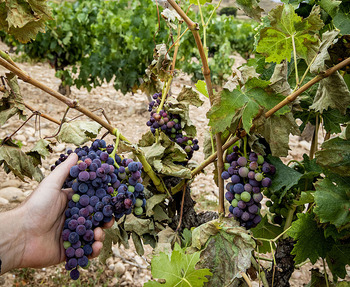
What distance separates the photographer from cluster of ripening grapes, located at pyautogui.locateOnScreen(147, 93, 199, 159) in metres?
1.59

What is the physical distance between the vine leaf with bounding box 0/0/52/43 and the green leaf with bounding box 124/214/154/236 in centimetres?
89

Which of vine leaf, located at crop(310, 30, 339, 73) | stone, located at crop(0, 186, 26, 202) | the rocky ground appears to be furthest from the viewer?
stone, located at crop(0, 186, 26, 202)

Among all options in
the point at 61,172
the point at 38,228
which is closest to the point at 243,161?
the point at 61,172

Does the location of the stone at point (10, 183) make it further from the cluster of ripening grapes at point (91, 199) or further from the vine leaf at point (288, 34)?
the vine leaf at point (288, 34)

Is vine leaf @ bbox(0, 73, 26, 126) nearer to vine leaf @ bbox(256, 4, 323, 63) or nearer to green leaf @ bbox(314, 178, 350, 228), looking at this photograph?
vine leaf @ bbox(256, 4, 323, 63)

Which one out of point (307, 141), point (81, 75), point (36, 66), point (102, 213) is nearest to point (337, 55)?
point (102, 213)

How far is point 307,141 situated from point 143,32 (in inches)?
Result: 127

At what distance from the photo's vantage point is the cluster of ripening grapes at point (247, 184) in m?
1.20

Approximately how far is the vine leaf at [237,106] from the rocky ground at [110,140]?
708mm

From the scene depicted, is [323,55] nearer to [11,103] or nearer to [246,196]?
[246,196]

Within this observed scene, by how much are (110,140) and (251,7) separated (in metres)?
3.54

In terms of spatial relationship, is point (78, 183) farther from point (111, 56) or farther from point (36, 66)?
point (36, 66)

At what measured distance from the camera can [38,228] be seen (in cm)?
125

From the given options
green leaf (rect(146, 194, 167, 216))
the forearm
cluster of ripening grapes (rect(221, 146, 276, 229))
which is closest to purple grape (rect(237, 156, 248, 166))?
cluster of ripening grapes (rect(221, 146, 276, 229))
